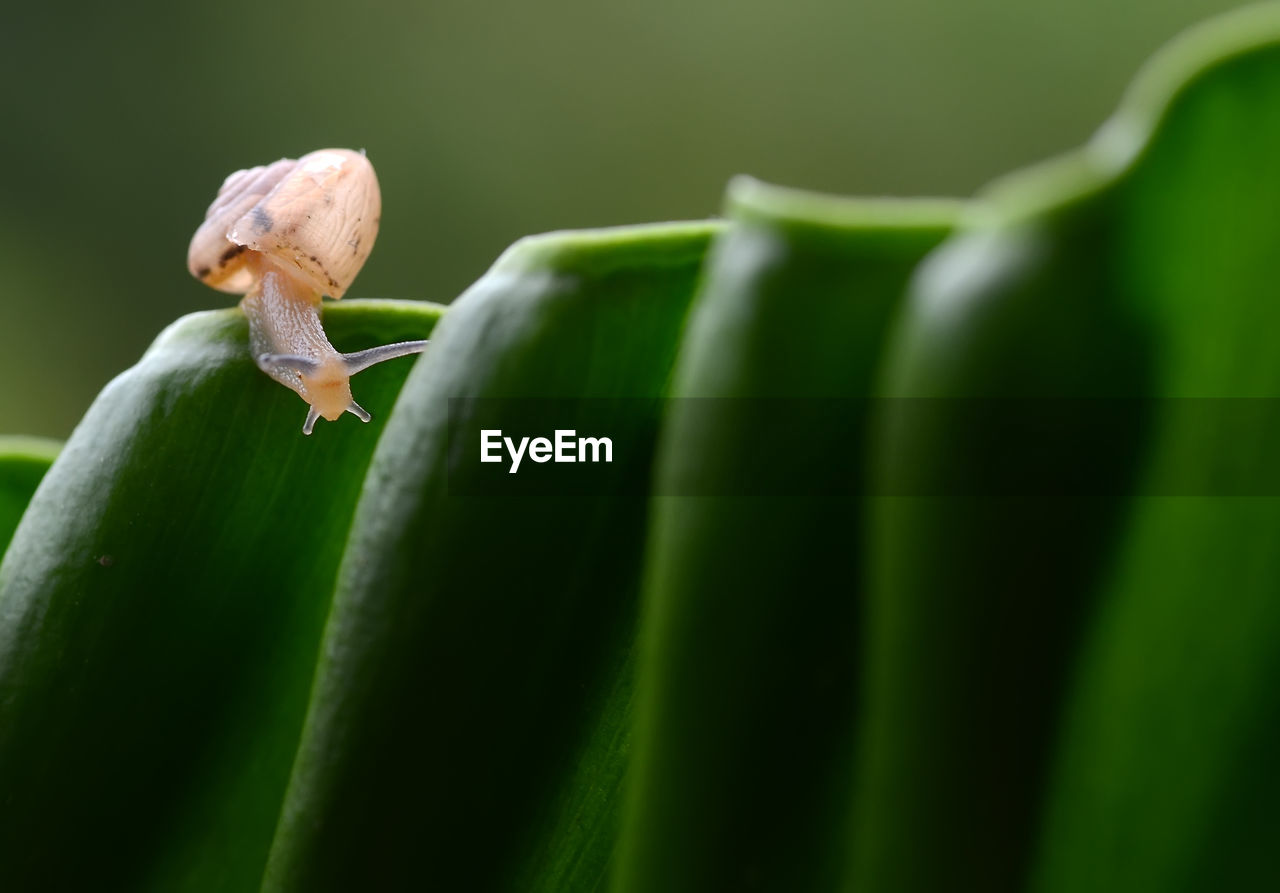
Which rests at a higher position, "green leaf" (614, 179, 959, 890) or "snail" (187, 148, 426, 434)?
"snail" (187, 148, 426, 434)

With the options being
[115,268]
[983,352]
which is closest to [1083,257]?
[983,352]

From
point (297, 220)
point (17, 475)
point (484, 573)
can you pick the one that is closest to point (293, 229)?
point (297, 220)

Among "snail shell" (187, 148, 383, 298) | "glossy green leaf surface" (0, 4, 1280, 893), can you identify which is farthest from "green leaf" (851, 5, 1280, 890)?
"snail shell" (187, 148, 383, 298)

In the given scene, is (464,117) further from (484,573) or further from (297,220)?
(484,573)

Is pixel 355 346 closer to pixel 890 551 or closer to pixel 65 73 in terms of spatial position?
pixel 890 551

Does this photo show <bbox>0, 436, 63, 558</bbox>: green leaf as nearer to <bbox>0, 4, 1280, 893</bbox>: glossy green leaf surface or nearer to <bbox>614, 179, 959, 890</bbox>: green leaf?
<bbox>0, 4, 1280, 893</bbox>: glossy green leaf surface

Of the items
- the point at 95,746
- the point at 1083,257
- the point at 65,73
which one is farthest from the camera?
the point at 65,73
